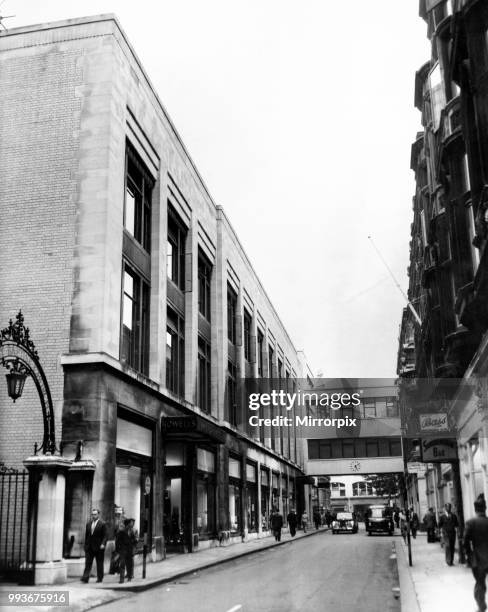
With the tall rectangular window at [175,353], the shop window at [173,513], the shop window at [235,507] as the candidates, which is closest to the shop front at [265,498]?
the shop window at [235,507]

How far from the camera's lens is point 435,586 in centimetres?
1580

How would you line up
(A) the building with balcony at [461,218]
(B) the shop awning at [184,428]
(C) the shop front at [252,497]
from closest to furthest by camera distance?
(A) the building with balcony at [461,218] < (B) the shop awning at [184,428] < (C) the shop front at [252,497]

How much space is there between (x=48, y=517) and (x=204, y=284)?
74.8 feet

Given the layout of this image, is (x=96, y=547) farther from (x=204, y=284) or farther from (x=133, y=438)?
(x=204, y=284)

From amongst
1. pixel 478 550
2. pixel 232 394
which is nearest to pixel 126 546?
pixel 478 550

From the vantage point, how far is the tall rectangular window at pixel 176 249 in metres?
31.1

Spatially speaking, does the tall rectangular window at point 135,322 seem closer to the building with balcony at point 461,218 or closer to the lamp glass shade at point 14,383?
the lamp glass shade at point 14,383

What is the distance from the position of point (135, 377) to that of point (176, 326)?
25.8 feet

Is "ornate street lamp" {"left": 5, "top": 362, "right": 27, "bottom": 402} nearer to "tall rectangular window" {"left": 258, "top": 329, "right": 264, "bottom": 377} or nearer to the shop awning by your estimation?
the shop awning

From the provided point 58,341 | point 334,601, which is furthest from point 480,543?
point 58,341

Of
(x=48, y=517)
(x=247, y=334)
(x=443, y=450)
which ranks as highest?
(x=247, y=334)

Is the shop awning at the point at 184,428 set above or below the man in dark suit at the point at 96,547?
above

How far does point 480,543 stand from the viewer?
Result: 11594 mm

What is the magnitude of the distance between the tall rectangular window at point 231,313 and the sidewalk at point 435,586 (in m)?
21.2
